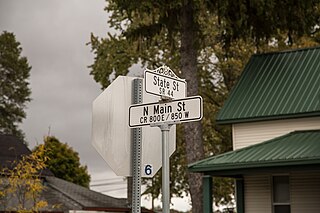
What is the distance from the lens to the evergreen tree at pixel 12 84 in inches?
2248

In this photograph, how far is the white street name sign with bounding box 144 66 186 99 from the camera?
200 inches

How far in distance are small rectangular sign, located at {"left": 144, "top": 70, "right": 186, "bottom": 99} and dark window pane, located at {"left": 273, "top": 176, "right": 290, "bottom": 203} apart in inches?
567

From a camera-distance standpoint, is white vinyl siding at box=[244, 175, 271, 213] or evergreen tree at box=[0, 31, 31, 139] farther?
evergreen tree at box=[0, 31, 31, 139]

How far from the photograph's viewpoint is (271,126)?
19.9 metres

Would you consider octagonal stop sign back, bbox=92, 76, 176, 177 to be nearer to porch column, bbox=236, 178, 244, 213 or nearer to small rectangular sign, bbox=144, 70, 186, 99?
small rectangular sign, bbox=144, 70, 186, 99

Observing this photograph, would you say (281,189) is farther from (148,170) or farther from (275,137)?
(148,170)

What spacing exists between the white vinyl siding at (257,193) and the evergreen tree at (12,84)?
39717mm

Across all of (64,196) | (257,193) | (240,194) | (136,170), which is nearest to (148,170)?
(136,170)

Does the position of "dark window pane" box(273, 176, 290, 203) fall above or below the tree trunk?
below

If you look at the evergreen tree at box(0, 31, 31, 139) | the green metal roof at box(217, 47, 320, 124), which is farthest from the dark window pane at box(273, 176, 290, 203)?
the evergreen tree at box(0, 31, 31, 139)

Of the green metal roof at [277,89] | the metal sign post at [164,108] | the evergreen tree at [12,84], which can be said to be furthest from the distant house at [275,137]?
the evergreen tree at [12,84]

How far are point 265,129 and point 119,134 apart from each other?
15.5 metres

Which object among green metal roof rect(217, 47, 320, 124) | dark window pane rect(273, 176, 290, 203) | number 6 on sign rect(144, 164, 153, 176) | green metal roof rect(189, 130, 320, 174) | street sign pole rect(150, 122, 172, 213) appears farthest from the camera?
green metal roof rect(217, 47, 320, 124)

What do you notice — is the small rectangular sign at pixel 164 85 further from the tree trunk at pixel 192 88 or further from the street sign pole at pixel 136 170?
the tree trunk at pixel 192 88
